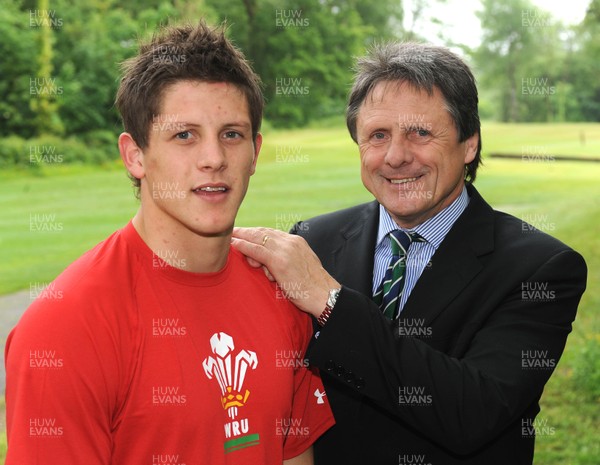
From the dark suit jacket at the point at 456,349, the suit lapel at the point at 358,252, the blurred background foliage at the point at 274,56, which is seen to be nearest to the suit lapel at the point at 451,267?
the dark suit jacket at the point at 456,349

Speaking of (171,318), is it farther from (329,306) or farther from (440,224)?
(440,224)

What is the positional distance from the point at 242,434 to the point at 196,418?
194mm

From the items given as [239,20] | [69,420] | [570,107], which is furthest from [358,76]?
[570,107]

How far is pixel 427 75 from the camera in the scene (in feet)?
10.2

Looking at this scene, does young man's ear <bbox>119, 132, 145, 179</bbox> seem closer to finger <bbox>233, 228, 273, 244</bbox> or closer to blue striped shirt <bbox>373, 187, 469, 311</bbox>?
finger <bbox>233, 228, 273, 244</bbox>

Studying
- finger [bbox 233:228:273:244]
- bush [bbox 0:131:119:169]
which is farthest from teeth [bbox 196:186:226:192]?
bush [bbox 0:131:119:169]

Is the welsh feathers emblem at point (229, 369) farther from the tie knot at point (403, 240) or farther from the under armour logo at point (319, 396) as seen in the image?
the tie knot at point (403, 240)

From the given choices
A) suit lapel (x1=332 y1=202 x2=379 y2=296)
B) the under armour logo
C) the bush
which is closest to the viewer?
the under armour logo

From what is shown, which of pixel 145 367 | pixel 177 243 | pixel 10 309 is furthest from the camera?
pixel 10 309

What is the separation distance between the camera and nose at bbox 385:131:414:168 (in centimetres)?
315

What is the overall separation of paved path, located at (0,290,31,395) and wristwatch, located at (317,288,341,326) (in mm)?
6622

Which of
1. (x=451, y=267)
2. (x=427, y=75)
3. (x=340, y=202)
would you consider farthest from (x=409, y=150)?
(x=340, y=202)

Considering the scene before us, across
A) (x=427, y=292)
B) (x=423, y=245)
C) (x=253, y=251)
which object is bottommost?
(x=427, y=292)

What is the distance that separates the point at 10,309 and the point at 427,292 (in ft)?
25.7
